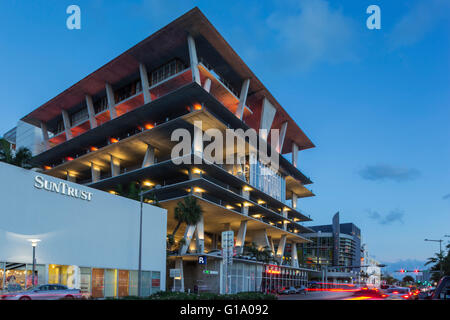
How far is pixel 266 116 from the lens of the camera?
74.2 meters

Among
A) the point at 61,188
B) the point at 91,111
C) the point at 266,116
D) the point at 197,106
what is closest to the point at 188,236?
the point at 197,106

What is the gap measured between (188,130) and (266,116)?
790 inches

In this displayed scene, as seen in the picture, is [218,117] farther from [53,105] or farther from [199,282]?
[53,105]

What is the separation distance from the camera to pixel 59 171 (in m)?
77.1

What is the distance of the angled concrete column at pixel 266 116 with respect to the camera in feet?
237

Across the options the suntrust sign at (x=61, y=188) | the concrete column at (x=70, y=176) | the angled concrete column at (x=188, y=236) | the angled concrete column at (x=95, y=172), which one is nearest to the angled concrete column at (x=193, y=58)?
the angled concrete column at (x=188, y=236)

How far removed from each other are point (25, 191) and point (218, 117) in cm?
3632

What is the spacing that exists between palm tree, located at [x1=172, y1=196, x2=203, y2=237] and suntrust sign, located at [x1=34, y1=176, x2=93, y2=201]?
24435mm

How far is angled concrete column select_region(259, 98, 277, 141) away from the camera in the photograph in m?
72.1

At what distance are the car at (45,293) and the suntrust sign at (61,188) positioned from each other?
25.2ft

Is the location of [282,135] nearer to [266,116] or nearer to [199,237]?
[266,116]

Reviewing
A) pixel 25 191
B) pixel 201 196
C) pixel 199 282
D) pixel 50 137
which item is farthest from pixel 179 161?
pixel 50 137

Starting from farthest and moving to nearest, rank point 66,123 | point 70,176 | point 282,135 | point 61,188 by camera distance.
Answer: point 282,135, point 66,123, point 70,176, point 61,188

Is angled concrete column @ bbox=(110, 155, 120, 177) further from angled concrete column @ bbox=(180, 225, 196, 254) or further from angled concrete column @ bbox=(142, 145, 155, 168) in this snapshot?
angled concrete column @ bbox=(180, 225, 196, 254)
